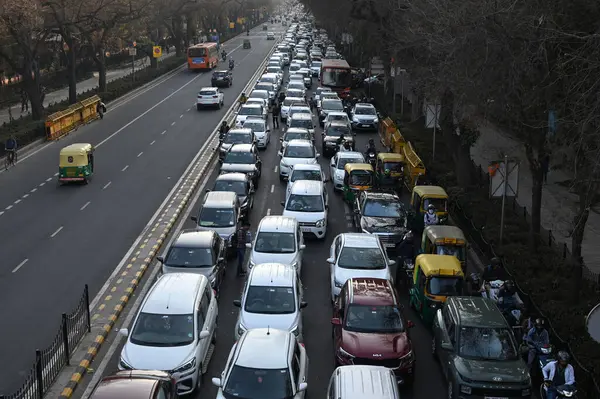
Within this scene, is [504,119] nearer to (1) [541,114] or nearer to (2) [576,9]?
(1) [541,114]

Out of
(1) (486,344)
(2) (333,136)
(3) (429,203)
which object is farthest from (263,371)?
(2) (333,136)

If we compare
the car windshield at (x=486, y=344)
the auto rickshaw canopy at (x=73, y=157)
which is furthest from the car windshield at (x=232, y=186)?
the car windshield at (x=486, y=344)

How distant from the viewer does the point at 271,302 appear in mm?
17156

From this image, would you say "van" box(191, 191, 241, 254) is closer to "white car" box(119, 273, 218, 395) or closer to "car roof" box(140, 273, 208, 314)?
"car roof" box(140, 273, 208, 314)

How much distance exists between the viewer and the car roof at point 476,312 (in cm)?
1559

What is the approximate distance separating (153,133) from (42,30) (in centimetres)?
926

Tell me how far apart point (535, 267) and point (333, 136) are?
804 inches

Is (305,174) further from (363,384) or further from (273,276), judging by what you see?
(363,384)

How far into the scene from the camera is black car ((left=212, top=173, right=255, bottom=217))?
28.0 metres

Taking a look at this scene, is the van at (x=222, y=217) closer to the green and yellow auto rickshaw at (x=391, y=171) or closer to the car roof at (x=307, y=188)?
the car roof at (x=307, y=188)

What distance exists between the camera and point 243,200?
27906mm

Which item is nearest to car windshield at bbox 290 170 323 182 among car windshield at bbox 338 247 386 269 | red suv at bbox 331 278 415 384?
car windshield at bbox 338 247 386 269

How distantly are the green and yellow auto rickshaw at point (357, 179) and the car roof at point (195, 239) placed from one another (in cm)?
928

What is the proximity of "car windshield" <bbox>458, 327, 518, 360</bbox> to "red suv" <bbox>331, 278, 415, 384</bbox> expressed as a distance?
3.37 feet
